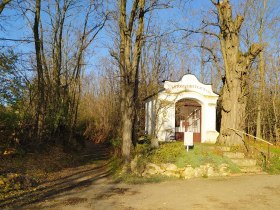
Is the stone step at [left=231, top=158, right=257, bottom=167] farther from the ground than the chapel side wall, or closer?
closer

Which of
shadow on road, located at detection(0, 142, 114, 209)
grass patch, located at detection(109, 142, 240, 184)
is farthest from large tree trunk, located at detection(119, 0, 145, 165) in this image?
shadow on road, located at detection(0, 142, 114, 209)

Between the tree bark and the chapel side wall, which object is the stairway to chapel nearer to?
the chapel side wall

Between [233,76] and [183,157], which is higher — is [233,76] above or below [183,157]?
above

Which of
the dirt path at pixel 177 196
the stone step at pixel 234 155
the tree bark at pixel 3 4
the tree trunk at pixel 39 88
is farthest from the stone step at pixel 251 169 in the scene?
the tree bark at pixel 3 4

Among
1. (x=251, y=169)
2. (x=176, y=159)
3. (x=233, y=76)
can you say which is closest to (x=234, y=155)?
(x=251, y=169)

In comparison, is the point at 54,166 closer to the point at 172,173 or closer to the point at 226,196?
the point at 172,173

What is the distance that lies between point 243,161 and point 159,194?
5743 mm

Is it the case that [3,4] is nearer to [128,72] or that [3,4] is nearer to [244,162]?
[128,72]

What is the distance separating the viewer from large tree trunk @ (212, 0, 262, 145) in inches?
659

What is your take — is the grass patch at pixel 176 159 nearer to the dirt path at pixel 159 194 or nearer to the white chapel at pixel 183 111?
the dirt path at pixel 159 194

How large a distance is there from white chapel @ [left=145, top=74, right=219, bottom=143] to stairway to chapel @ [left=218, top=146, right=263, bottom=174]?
5.57 m

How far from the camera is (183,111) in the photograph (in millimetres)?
20859

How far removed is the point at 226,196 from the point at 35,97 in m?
12.5

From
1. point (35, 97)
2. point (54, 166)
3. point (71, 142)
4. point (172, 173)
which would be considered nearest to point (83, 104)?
point (71, 142)
